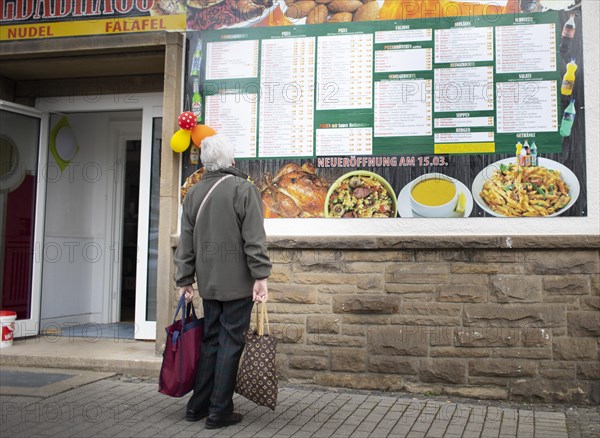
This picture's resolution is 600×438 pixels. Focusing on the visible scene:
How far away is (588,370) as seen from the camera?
5062 millimetres

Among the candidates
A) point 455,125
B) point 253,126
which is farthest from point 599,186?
point 253,126

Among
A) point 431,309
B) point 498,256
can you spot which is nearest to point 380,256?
point 431,309

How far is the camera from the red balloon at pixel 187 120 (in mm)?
5797

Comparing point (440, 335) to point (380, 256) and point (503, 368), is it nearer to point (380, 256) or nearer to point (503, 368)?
point (503, 368)

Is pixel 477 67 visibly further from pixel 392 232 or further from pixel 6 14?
pixel 6 14

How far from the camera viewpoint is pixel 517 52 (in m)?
5.44

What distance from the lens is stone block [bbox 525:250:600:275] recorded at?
16.7ft

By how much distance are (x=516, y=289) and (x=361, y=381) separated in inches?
57.0

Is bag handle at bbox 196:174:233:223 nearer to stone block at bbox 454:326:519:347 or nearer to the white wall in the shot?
stone block at bbox 454:326:519:347

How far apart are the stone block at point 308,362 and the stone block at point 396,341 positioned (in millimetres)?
409

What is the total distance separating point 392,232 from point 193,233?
1.88m

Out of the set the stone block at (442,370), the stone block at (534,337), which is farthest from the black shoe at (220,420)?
the stone block at (534,337)

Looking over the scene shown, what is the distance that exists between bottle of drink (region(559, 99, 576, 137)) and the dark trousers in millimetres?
2920

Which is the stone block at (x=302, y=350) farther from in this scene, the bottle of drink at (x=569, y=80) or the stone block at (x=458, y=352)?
the bottle of drink at (x=569, y=80)
